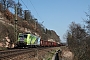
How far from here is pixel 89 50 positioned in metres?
24.8

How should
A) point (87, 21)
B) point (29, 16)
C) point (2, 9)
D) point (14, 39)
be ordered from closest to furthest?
1. point (87, 21)
2. point (14, 39)
3. point (2, 9)
4. point (29, 16)

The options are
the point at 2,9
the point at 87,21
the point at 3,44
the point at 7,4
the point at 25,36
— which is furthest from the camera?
the point at 7,4

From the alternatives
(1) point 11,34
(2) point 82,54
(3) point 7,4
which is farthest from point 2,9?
(2) point 82,54

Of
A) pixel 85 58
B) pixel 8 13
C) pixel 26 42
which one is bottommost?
pixel 85 58

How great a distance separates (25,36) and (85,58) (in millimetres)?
30884

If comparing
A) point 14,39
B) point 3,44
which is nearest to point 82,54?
point 3,44

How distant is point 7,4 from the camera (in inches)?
3917

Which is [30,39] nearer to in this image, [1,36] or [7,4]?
[1,36]

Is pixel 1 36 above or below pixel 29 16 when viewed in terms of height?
below

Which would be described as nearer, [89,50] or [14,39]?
[89,50]

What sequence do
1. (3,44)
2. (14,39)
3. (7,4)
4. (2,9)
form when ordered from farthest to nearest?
(7,4) → (2,9) → (14,39) → (3,44)

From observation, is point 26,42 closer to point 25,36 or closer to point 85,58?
point 25,36

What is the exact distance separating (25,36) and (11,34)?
639 cm

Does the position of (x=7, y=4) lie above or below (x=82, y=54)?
above
